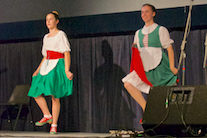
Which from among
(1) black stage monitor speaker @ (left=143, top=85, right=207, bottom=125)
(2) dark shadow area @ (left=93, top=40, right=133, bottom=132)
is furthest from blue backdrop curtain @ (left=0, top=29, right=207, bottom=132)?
(1) black stage monitor speaker @ (left=143, top=85, right=207, bottom=125)

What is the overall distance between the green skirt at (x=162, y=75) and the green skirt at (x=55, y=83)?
107 centimetres

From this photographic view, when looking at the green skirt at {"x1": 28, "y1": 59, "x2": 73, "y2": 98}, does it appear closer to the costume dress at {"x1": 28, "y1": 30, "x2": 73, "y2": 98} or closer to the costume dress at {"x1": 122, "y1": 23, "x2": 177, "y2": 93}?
the costume dress at {"x1": 28, "y1": 30, "x2": 73, "y2": 98}

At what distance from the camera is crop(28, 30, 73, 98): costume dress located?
3.72m

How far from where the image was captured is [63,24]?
4.47m

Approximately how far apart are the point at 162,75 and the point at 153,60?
22 centimetres

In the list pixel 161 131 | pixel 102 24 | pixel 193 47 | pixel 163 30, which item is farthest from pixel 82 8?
pixel 161 131

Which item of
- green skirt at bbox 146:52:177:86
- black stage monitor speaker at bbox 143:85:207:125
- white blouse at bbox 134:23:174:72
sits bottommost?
black stage monitor speaker at bbox 143:85:207:125

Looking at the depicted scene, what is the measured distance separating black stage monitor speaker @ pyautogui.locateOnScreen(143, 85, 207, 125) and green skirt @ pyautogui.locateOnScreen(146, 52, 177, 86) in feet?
2.92

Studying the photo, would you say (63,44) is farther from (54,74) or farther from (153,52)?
(153,52)

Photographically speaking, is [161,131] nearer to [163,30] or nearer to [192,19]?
[163,30]

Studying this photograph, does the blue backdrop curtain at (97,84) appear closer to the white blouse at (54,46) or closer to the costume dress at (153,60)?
the costume dress at (153,60)

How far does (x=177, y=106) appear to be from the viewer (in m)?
2.34

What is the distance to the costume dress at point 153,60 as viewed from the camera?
11.3 feet

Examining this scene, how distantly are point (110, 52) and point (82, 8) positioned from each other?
2.88ft
